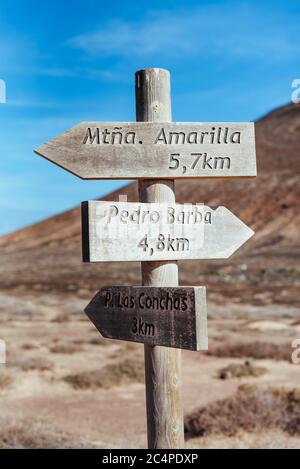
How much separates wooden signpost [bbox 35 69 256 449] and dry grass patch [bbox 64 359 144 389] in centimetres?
770

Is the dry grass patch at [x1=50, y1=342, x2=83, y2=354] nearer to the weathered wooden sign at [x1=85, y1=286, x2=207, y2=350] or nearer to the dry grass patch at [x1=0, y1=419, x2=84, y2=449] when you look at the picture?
the dry grass patch at [x1=0, y1=419, x2=84, y2=449]

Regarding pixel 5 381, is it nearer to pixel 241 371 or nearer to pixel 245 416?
pixel 241 371

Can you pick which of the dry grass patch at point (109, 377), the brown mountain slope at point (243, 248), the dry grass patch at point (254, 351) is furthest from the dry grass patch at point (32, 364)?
the brown mountain slope at point (243, 248)

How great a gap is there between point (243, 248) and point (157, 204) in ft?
215

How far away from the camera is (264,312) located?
2577 centimetres

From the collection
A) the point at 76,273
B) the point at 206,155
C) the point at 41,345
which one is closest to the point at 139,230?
the point at 206,155

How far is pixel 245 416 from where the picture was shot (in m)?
8.46

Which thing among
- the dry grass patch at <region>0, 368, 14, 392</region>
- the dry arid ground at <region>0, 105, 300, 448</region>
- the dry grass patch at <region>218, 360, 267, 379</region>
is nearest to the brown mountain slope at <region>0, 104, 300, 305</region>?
the dry arid ground at <region>0, 105, 300, 448</region>

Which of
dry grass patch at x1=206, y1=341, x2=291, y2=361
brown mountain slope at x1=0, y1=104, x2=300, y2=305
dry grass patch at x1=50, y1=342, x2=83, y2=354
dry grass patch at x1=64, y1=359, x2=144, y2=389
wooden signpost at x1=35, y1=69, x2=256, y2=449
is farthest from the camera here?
brown mountain slope at x1=0, y1=104, x2=300, y2=305

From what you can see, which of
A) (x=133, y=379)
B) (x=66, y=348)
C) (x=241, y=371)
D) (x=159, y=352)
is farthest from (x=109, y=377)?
(x=159, y=352)

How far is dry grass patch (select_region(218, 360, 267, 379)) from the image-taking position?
12641 millimetres

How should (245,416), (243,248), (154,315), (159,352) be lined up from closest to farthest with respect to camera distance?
(154,315)
(159,352)
(245,416)
(243,248)

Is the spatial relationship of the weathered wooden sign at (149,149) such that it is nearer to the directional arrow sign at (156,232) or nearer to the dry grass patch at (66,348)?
the directional arrow sign at (156,232)
